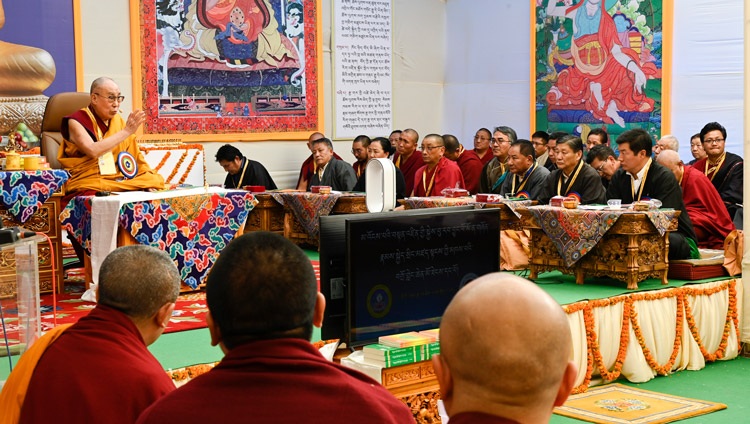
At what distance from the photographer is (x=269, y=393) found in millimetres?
1639

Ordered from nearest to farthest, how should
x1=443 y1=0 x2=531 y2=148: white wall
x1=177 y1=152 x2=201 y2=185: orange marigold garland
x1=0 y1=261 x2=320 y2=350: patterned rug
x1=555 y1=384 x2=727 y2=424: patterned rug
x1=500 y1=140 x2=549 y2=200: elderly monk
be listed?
x1=555 y1=384 x2=727 y2=424: patterned rug
x1=0 y1=261 x2=320 y2=350: patterned rug
x1=500 y1=140 x2=549 y2=200: elderly monk
x1=177 y1=152 x2=201 y2=185: orange marigold garland
x1=443 y1=0 x2=531 y2=148: white wall

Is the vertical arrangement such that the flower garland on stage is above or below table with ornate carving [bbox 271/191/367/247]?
below

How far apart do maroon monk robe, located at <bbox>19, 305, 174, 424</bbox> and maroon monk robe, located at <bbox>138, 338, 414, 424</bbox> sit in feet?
2.12

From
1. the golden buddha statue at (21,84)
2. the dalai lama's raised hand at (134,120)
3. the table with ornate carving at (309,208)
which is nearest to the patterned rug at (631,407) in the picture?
the dalai lama's raised hand at (134,120)

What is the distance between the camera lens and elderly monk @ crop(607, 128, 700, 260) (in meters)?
6.72

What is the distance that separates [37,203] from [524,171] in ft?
12.7

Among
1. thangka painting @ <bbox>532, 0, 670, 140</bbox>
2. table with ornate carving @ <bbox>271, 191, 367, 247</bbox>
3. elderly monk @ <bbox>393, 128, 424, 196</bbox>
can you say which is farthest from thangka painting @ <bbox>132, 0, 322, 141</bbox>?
thangka painting @ <bbox>532, 0, 670, 140</bbox>

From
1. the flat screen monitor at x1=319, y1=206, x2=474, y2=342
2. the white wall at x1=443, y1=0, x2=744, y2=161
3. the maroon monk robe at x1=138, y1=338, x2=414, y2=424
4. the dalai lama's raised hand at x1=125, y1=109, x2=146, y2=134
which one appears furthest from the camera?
the white wall at x1=443, y1=0, x2=744, y2=161

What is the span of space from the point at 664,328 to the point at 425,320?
2.20 meters

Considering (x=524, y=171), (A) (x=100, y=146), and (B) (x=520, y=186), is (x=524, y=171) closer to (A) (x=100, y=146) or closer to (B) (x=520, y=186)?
(B) (x=520, y=186)

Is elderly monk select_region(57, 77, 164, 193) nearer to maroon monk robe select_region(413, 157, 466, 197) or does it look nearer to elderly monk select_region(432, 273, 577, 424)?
maroon monk robe select_region(413, 157, 466, 197)

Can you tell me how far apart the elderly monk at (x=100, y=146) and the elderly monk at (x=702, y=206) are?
3.82 m

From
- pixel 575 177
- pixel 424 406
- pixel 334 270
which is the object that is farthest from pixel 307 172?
pixel 334 270

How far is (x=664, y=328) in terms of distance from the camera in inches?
234
